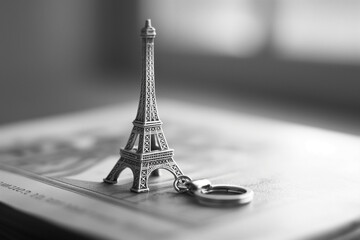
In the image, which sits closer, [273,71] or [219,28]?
[273,71]

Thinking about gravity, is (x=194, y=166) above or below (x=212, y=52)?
below

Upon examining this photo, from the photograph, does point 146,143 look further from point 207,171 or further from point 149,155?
point 207,171

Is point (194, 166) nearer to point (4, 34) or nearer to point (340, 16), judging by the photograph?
point (340, 16)

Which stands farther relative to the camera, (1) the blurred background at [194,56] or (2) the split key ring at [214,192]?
(1) the blurred background at [194,56]

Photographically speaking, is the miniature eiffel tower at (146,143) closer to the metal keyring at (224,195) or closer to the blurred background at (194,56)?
the metal keyring at (224,195)

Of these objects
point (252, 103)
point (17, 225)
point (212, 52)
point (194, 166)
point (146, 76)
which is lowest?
point (17, 225)

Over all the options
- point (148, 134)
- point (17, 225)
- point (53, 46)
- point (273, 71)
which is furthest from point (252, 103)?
point (17, 225)

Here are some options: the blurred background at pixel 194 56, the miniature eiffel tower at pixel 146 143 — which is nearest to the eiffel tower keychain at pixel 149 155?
the miniature eiffel tower at pixel 146 143
